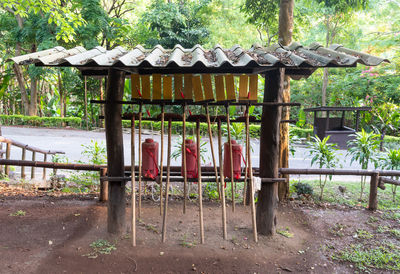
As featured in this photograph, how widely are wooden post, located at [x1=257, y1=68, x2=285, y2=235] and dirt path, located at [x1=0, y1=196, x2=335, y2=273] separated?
0.27 m

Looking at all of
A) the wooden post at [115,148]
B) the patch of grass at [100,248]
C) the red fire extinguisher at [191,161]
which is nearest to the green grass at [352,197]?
the red fire extinguisher at [191,161]

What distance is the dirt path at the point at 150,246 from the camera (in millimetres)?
2934

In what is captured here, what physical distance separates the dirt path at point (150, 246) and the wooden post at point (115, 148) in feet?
0.83

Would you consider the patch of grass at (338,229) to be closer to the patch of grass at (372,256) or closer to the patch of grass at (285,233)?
the patch of grass at (372,256)

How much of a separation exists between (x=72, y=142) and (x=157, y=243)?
9.79 metres

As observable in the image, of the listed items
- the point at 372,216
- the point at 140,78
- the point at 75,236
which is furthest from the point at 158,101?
the point at 372,216

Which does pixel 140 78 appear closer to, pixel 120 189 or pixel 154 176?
pixel 154 176

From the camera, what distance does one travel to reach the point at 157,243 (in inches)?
134

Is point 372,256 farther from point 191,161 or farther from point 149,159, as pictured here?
point 149,159

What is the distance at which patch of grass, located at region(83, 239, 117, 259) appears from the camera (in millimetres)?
3096

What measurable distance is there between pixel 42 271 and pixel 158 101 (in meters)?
2.15

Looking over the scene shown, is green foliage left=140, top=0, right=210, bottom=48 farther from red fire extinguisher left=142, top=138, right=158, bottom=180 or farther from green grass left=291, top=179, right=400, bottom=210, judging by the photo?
red fire extinguisher left=142, top=138, right=158, bottom=180

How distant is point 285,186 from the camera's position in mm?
5113

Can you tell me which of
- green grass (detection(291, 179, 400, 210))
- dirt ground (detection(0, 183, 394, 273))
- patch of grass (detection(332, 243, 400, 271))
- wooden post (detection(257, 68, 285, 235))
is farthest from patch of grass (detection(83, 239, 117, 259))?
green grass (detection(291, 179, 400, 210))
